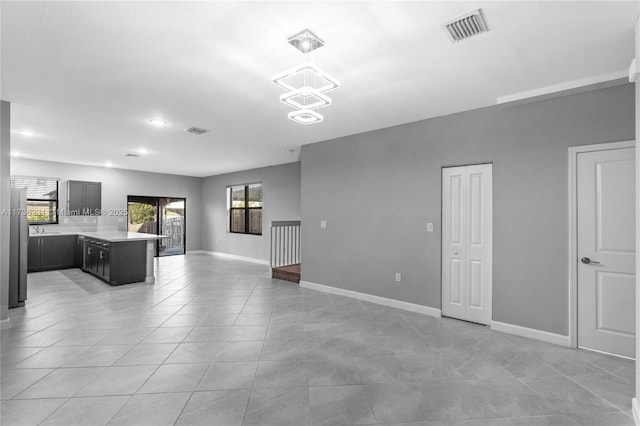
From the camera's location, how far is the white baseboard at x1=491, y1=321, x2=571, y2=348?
3.24 metres

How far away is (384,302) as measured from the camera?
4621 mm

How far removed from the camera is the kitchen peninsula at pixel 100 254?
18.8ft

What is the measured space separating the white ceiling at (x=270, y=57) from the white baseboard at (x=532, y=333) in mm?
2700

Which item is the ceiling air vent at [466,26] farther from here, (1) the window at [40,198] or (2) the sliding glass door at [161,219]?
(1) the window at [40,198]

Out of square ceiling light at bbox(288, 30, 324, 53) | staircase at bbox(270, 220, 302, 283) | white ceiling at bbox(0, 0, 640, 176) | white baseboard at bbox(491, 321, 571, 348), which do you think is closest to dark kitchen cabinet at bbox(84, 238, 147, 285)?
white ceiling at bbox(0, 0, 640, 176)

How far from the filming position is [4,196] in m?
3.56

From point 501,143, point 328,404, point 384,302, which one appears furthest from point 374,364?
point 501,143

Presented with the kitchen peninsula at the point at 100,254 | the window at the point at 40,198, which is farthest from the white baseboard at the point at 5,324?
the window at the point at 40,198

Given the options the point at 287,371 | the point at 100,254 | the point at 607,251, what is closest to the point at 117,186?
the point at 100,254

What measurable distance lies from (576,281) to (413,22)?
315 cm

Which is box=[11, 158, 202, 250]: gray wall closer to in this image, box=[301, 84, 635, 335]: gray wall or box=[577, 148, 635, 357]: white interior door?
box=[301, 84, 635, 335]: gray wall

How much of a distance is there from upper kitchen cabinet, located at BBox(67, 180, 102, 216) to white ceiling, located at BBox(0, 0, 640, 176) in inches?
154

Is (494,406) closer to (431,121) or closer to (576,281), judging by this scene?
(576,281)

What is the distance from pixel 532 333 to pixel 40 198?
34.0 feet
